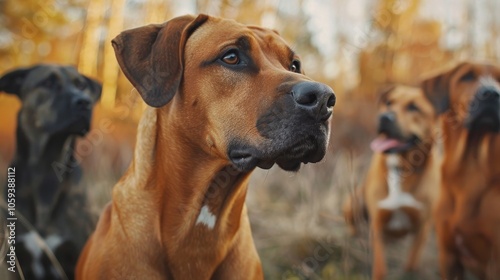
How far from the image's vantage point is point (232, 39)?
2506 millimetres

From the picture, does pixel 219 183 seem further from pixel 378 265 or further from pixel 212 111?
pixel 378 265

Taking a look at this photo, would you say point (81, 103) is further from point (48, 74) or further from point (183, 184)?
point (183, 184)

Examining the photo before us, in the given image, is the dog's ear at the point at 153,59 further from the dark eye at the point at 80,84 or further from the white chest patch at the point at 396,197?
the white chest patch at the point at 396,197

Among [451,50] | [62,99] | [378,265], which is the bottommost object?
[378,265]

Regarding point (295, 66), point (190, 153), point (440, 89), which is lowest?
point (440, 89)

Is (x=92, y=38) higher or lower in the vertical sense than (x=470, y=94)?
higher

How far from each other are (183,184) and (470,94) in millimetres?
2724

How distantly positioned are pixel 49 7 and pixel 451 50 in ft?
13.0

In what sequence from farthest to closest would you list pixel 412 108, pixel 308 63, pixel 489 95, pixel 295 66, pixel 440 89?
pixel 308 63 < pixel 412 108 < pixel 440 89 < pixel 489 95 < pixel 295 66

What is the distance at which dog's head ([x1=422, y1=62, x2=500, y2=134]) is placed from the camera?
13.5 ft

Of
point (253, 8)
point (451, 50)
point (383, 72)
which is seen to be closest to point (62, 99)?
point (253, 8)

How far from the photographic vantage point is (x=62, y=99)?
3.70m

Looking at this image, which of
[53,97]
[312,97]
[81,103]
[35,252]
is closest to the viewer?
[312,97]

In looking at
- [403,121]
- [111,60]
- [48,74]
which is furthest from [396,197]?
[48,74]
